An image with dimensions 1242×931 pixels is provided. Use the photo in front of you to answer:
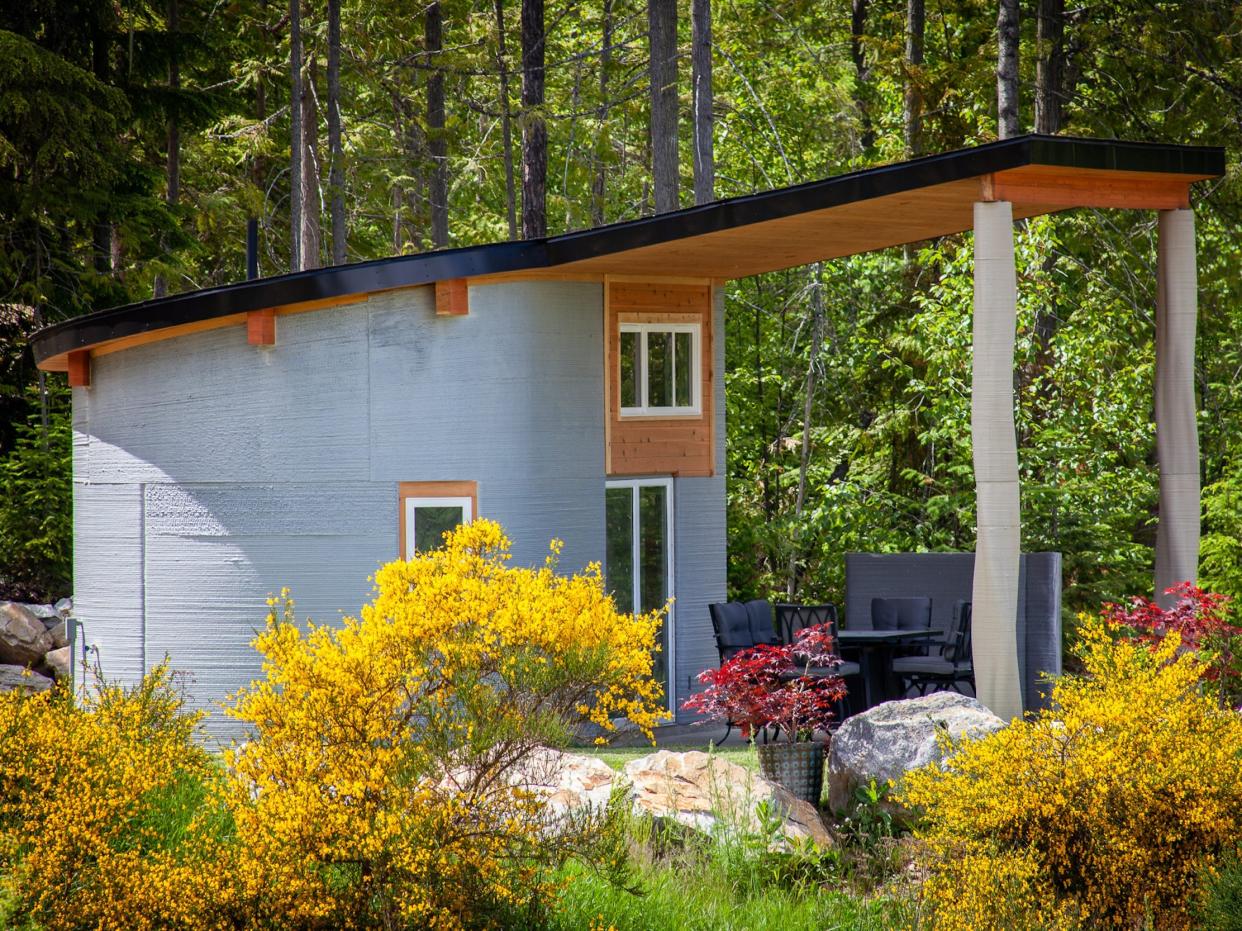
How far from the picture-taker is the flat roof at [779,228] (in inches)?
328

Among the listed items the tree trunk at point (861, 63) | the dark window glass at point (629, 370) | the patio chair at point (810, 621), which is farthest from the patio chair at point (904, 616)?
the tree trunk at point (861, 63)

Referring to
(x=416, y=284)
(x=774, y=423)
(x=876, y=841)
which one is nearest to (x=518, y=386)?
(x=416, y=284)

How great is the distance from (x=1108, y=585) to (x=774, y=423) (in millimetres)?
5165

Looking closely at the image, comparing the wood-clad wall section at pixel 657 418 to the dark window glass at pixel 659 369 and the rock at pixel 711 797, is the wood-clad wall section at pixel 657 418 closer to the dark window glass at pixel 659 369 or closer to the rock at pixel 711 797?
Result: the dark window glass at pixel 659 369

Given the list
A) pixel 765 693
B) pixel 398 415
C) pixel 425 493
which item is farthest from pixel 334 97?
pixel 765 693

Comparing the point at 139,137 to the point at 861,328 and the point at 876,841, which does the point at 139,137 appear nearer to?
the point at 861,328

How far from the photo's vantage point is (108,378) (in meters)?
10.8

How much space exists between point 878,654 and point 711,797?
3676 mm

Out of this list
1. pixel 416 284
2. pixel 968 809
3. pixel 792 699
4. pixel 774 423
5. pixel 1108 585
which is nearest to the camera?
pixel 968 809

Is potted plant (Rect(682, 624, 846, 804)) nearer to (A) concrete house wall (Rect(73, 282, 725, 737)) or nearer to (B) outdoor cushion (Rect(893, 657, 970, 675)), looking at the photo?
(B) outdoor cushion (Rect(893, 657, 970, 675))

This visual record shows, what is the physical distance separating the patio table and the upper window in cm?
223

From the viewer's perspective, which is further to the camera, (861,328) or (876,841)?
(861,328)

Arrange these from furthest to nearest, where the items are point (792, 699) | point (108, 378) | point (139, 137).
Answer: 1. point (139, 137)
2. point (108, 378)
3. point (792, 699)

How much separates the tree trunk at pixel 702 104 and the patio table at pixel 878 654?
247 inches
